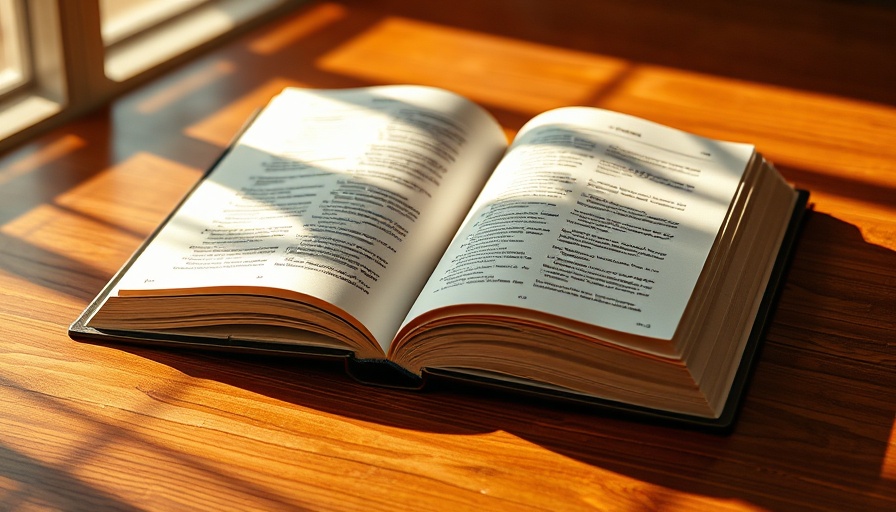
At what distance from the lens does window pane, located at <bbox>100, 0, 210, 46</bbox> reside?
1.41m

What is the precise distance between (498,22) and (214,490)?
1.09 m

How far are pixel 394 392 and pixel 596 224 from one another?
217 millimetres

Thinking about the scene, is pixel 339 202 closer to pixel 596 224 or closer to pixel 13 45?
pixel 596 224

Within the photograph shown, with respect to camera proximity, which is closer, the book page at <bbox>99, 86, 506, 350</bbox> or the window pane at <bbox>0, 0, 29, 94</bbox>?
the book page at <bbox>99, 86, 506, 350</bbox>

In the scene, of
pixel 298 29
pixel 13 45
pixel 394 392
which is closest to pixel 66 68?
pixel 13 45

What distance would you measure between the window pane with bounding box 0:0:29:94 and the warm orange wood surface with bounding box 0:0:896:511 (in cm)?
9

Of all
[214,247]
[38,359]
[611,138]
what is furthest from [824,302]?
[38,359]

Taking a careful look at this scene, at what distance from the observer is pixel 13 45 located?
122 centimetres

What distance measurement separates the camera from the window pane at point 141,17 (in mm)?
1405

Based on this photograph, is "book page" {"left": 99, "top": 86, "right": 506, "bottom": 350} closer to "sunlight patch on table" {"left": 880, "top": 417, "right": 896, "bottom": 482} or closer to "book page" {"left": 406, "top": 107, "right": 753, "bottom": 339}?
"book page" {"left": 406, "top": 107, "right": 753, "bottom": 339}

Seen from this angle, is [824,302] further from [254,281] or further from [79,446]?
[79,446]

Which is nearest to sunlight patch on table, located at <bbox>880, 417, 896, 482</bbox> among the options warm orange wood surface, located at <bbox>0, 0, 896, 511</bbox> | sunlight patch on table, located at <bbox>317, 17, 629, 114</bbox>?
warm orange wood surface, located at <bbox>0, 0, 896, 511</bbox>

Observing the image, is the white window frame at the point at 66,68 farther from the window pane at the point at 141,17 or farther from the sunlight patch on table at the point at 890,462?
the sunlight patch on table at the point at 890,462

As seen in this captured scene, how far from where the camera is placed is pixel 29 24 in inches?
48.1
